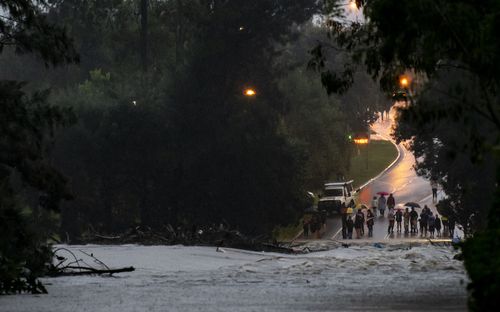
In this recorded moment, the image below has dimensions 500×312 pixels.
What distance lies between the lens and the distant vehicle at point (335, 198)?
94.4 metres

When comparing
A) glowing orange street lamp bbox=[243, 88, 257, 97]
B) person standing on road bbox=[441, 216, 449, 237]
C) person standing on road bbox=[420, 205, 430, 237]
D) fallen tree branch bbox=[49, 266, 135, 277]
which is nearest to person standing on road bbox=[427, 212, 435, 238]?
person standing on road bbox=[420, 205, 430, 237]

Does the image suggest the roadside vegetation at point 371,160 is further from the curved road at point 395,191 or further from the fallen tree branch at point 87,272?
the fallen tree branch at point 87,272

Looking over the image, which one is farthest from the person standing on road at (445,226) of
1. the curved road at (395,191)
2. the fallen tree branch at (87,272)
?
the fallen tree branch at (87,272)

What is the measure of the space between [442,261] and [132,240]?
14.5 meters

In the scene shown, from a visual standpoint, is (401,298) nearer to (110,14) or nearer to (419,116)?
(419,116)

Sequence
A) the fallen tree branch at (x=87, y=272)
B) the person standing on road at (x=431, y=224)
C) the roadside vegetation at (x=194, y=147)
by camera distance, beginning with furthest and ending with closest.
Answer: the person standing on road at (x=431, y=224)
the roadside vegetation at (x=194, y=147)
the fallen tree branch at (x=87, y=272)

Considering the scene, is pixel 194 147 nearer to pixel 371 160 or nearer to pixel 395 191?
pixel 395 191

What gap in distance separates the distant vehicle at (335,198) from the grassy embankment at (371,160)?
2270 cm

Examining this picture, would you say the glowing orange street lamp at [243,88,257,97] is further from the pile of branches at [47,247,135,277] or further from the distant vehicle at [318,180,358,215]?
the pile of branches at [47,247,135,277]

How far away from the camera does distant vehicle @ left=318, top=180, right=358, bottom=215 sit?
310ft

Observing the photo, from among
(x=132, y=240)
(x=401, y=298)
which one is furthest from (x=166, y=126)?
(x=401, y=298)

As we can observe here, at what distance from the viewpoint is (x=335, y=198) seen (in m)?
94.9

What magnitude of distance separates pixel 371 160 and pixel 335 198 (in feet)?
166

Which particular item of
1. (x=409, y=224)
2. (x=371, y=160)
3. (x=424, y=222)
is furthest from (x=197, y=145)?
(x=371, y=160)
